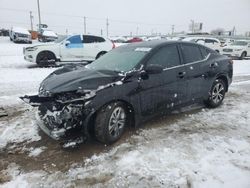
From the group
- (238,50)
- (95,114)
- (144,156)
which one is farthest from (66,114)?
(238,50)

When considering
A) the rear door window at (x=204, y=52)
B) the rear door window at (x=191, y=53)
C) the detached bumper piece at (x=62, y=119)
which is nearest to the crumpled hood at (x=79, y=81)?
the detached bumper piece at (x=62, y=119)

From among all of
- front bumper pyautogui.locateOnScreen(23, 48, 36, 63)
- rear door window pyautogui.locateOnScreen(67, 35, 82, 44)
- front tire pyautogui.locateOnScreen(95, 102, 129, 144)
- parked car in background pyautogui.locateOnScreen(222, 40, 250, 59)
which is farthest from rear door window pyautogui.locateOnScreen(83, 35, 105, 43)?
parked car in background pyautogui.locateOnScreen(222, 40, 250, 59)

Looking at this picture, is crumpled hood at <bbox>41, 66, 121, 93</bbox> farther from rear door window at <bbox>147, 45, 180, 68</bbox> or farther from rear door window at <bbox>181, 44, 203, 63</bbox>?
rear door window at <bbox>181, 44, 203, 63</bbox>

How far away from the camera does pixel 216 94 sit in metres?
5.80

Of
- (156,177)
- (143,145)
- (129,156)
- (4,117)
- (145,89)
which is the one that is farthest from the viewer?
(4,117)

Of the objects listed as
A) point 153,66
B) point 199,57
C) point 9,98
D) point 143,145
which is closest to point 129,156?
point 143,145

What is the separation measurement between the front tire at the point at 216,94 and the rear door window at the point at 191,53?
816 mm

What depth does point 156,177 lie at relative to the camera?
120 inches

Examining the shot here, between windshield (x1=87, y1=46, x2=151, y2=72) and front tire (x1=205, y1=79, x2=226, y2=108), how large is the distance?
2.13 m

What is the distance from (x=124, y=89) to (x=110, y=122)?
0.56 m

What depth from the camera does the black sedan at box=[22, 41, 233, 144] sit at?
348cm

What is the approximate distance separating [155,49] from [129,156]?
6.67 ft

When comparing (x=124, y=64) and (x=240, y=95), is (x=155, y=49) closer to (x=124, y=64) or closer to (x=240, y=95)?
(x=124, y=64)

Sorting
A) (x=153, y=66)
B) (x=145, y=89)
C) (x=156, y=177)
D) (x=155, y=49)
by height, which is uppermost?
(x=155, y=49)
